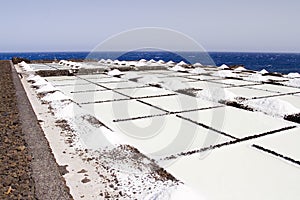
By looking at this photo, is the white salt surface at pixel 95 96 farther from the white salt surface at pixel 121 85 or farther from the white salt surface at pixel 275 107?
the white salt surface at pixel 275 107

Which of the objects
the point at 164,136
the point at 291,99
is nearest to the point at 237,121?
the point at 164,136

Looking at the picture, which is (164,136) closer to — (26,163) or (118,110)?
(118,110)

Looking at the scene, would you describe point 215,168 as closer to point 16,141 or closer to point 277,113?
Result: point 16,141

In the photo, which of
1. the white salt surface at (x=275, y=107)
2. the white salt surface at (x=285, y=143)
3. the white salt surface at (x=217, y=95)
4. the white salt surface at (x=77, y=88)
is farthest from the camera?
the white salt surface at (x=77, y=88)

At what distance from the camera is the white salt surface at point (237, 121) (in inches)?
209

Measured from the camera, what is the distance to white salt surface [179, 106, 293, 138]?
5.30 m

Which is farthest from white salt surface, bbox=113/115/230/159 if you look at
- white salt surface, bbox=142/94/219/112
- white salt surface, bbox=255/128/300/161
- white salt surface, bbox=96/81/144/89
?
white salt surface, bbox=96/81/144/89

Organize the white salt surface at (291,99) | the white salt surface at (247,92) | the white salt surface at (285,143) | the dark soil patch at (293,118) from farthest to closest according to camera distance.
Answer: the white salt surface at (247,92), the white salt surface at (291,99), the dark soil patch at (293,118), the white salt surface at (285,143)

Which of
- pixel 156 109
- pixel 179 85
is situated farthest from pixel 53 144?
pixel 179 85

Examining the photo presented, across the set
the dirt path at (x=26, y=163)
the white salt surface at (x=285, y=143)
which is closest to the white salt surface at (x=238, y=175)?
the white salt surface at (x=285, y=143)

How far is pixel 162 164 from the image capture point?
151 inches

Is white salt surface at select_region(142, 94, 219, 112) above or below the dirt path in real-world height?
above

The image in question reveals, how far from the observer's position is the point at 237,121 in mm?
5938

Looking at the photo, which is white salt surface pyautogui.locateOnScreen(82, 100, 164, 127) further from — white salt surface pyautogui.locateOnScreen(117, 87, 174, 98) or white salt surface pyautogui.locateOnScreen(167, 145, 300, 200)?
white salt surface pyautogui.locateOnScreen(167, 145, 300, 200)
